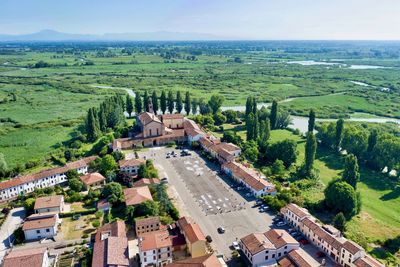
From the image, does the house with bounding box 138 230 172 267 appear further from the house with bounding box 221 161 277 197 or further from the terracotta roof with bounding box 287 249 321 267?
the house with bounding box 221 161 277 197

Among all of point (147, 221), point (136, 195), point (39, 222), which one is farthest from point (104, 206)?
point (147, 221)

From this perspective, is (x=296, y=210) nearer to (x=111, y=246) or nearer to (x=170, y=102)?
(x=111, y=246)

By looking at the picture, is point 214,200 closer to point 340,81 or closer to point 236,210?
point 236,210

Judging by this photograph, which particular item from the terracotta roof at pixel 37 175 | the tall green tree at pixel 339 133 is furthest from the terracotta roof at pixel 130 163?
the tall green tree at pixel 339 133

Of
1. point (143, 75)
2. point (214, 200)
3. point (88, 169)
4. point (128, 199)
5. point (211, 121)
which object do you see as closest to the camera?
point (128, 199)

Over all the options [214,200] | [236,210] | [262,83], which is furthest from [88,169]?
[262,83]

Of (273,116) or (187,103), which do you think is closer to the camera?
(273,116)

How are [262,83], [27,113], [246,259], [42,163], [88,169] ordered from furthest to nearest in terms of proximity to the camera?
[262,83] → [27,113] → [42,163] → [88,169] → [246,259]

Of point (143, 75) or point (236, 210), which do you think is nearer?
point (236, 210)
